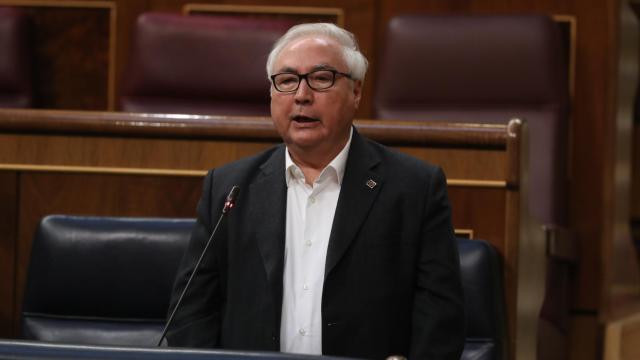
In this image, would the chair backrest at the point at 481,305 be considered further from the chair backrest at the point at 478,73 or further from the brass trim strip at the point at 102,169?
the chair backrest at the point at 478,73

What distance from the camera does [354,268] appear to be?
68cm

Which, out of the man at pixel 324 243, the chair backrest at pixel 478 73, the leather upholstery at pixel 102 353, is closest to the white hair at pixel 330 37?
the man at pixel 324 243

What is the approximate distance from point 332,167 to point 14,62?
678 millimetres

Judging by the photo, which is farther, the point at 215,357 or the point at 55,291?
the point at 55,291

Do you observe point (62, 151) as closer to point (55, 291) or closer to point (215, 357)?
point (55, 291)

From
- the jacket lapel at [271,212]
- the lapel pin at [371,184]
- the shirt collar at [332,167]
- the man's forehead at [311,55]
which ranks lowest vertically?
the jacket lapel at [271,212]

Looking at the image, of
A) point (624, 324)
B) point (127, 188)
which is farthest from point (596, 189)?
point (127, 188)

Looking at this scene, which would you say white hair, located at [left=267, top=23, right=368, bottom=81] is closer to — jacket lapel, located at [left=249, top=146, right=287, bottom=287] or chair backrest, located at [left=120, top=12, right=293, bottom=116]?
jacket lapel, located at [left=249, top=146, right=287, bottom=287]

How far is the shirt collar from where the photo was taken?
72 cm

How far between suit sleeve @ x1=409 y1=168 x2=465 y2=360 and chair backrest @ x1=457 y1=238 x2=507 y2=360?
0.07 meters

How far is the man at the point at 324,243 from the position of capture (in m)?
0.68

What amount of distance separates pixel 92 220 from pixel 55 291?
60mm

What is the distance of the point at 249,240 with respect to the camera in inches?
27.8

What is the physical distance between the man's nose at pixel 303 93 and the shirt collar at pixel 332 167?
0.05 meters
